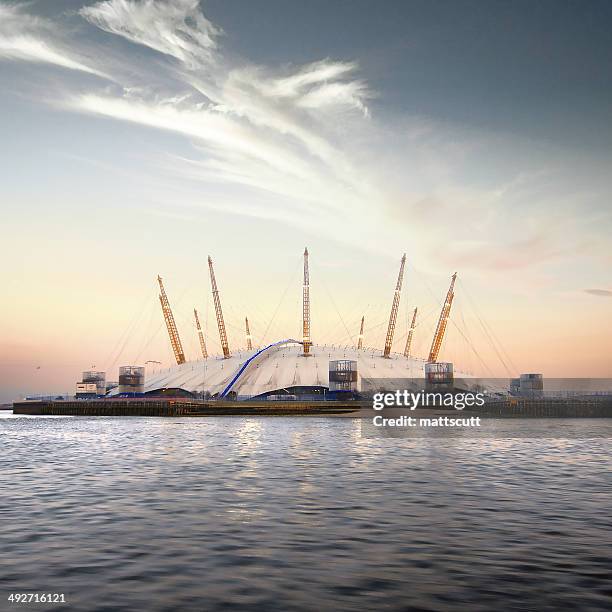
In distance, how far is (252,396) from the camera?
632 feet

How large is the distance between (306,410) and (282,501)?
5779 inches

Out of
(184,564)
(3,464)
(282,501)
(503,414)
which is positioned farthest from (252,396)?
(184,564)

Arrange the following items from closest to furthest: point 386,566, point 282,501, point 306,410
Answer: point 386,566
point 282,501
point 306,410

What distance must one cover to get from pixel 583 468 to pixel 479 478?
1191 centimetres

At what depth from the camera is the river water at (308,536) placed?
54.4 feet

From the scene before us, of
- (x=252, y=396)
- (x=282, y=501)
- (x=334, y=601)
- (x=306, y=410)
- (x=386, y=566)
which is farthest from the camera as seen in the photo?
(x=252, y=396)

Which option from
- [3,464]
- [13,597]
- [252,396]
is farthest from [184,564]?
[252,396]

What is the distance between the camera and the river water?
16578 mm

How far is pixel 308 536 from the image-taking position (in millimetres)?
23922

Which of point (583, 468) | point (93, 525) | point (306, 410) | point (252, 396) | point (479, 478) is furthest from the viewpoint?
point (252, 396)

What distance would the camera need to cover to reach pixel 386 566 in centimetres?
1939

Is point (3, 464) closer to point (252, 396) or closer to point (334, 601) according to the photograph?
point (334, 601)

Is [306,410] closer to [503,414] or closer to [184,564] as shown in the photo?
[503,414]

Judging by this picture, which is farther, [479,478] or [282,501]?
[479,478]
